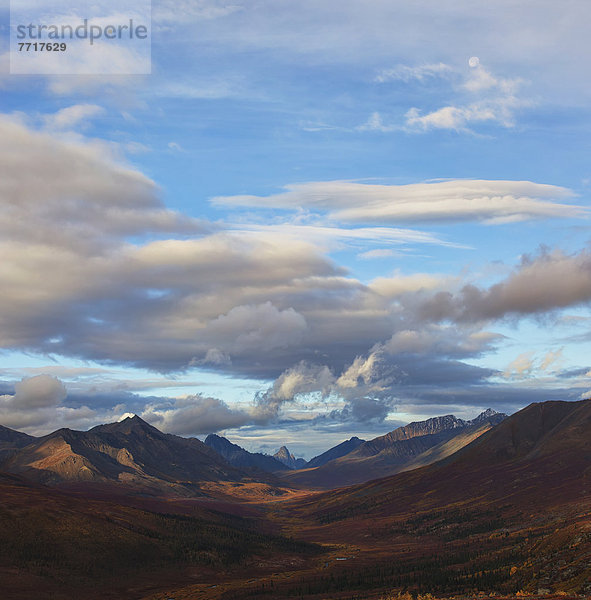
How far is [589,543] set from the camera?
174000 mm


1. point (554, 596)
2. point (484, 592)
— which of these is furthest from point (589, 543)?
point (554, 596)

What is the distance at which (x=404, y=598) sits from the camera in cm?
16225

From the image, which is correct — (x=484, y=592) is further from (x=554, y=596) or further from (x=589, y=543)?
(x=554, y=596)

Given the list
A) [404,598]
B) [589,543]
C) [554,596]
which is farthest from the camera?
[589,543]

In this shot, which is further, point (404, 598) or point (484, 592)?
point (484, 592)

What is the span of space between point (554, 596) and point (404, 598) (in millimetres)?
43158

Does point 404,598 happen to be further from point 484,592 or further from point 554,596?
point 554,596

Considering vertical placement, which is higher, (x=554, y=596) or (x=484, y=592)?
(x=554, y=596)

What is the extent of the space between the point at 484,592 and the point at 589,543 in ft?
100.0

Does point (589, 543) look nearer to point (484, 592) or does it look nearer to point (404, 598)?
point (484, 592)

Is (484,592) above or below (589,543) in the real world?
below

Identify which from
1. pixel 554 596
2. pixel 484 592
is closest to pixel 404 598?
pixel 484 592

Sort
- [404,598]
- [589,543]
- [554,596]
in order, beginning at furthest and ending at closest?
1. [589,543]
2. [404,598]
3. [554,596]

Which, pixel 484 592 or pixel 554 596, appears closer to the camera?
pixel 554 596
